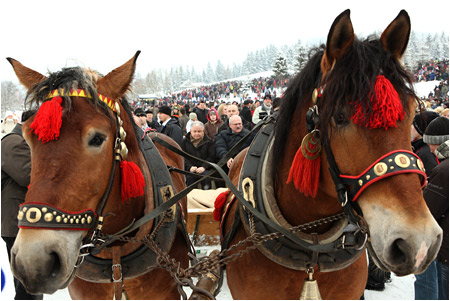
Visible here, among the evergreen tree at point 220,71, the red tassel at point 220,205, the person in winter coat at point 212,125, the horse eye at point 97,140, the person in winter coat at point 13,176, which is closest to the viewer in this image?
the horse eye at point 97,140

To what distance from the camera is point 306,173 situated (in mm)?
1641

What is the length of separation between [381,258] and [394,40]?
99cm

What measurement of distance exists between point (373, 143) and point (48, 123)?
140cm

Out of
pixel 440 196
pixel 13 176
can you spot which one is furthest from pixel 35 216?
pixel 440 196

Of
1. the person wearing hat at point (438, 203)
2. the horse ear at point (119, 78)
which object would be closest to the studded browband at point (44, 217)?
the horse ear at point (119, 78)

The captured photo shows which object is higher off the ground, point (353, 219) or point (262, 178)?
point (262, 178)

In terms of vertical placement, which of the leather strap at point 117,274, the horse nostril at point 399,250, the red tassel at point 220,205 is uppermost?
the horse nostril at point 399,250

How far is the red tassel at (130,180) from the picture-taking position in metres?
1.75

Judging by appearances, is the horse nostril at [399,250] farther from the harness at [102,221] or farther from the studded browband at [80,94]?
the studded browband at [80,94]

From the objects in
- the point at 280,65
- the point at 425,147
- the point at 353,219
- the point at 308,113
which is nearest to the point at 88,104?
the point at 308,113

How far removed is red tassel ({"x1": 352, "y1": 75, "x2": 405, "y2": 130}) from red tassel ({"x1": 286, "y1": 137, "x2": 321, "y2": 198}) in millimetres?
292

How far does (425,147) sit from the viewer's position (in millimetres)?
3568

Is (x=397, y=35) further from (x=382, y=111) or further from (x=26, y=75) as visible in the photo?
(x=26, y=75)

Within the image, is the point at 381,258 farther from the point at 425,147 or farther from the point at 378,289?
the point at 378,289
